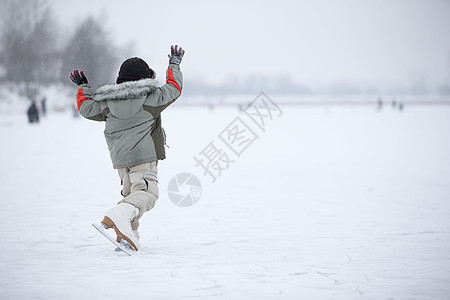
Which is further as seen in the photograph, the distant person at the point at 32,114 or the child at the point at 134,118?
the distant person at the point at 32,114

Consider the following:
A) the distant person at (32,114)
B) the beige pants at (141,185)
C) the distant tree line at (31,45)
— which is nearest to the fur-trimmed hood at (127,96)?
the beige pants at (141,185)

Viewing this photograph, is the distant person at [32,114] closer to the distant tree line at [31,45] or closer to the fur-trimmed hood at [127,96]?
the distant tree line at [31,45]

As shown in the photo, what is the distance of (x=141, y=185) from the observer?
4105 millimetres

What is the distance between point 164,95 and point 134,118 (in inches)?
11.9

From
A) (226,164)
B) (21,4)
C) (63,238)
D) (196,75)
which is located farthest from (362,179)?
(196,75)

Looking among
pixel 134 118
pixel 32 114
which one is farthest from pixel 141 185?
pixel 32 114

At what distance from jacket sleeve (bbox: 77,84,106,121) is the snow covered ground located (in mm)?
1138

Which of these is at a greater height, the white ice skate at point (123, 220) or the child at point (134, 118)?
the child at point (134, 118)

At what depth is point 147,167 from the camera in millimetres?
4109

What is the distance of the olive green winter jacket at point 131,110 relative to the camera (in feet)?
13.0

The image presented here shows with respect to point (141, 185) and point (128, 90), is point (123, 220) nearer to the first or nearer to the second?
point (141, 185)

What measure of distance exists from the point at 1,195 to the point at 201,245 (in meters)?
4.36

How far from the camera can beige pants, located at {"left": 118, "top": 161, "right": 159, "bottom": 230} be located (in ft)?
13.3

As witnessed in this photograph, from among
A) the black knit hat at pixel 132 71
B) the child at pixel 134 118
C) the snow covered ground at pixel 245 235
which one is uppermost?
the black knit hat at pixel 132 71
